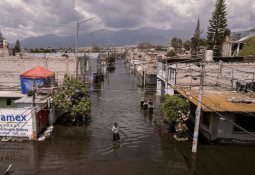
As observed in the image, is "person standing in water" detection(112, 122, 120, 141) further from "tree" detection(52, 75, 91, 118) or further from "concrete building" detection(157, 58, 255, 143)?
"concrete building" detection(157, 58, 255, 143)

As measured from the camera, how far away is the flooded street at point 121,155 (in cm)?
1802

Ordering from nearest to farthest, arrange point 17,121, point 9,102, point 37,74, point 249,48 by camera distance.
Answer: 1. point 17,121
2. point 9,102
3. point 37,74
4. point 249,48

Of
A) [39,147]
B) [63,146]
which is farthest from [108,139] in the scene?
[39,147]

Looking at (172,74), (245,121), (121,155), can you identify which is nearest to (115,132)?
(121,155)

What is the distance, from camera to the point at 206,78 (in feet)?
Answer: 113

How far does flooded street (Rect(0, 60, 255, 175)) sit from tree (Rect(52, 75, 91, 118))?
2051 millimetres

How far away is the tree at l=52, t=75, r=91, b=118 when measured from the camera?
25.2m

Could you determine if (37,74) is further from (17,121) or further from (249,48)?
(249,48)

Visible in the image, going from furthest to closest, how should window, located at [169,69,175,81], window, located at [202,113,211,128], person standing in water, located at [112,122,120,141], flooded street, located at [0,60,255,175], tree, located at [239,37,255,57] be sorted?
tree, located at [239,37,255,57] < window, located at [169,69,175,81] < window, located at [202,113,211,128] < person standing in water, located at [112,122,120,141] < flooded street, located at [0,60,255,175]

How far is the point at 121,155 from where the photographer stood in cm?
2016

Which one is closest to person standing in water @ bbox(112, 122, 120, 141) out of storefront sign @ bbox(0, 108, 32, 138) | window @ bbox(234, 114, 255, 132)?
storefront sign @ bbox(0, 108, 32, 138)

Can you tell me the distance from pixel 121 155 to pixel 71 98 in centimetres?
826

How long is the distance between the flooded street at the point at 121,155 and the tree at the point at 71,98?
2051 mm

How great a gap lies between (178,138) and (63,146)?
964 cm
